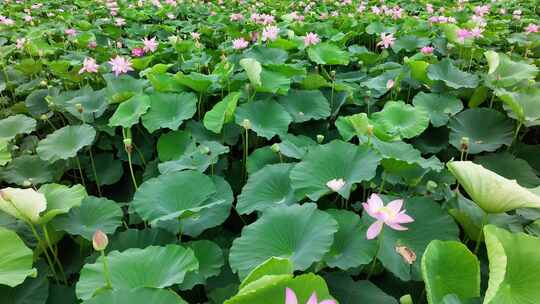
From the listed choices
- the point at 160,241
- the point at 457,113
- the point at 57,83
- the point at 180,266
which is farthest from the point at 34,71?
the point at 457,113

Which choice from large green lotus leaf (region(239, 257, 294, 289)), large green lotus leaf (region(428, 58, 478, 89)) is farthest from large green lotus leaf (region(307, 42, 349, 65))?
large green lotus leaf (region(239, 257, 294, 289))

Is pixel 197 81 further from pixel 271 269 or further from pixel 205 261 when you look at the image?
pixel 271 269

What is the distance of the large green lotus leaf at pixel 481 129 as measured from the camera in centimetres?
150

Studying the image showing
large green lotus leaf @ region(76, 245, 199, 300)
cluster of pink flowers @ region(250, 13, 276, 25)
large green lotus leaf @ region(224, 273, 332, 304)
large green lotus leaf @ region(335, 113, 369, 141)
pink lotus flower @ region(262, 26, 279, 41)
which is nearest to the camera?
large green lotus leaf @ region(224, 273, 332, 304)

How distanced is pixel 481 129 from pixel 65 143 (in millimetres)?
1533

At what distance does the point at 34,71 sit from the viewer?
2301mm

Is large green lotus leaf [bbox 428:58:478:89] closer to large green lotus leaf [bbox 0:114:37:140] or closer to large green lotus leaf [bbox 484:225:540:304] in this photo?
large green lotus leaf [bbox 484:225:540:304]

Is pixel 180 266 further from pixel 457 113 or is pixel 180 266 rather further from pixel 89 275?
pixel 457 113

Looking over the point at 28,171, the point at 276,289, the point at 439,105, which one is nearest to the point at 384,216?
the point at 276,289

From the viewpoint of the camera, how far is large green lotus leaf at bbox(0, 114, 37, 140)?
69.9 inches

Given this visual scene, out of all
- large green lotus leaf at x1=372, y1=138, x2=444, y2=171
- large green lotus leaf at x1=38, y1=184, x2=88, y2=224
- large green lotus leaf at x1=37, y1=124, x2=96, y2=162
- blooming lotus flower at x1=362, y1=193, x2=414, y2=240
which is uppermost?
blooming lotus flower at x1=362, y1=193, x2=414, y2=240

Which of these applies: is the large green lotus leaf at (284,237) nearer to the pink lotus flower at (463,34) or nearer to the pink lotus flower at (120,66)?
the pink lotus flower at (120,66)

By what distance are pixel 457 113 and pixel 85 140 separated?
4.56ft

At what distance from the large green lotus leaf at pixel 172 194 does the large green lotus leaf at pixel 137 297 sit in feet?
1.28
